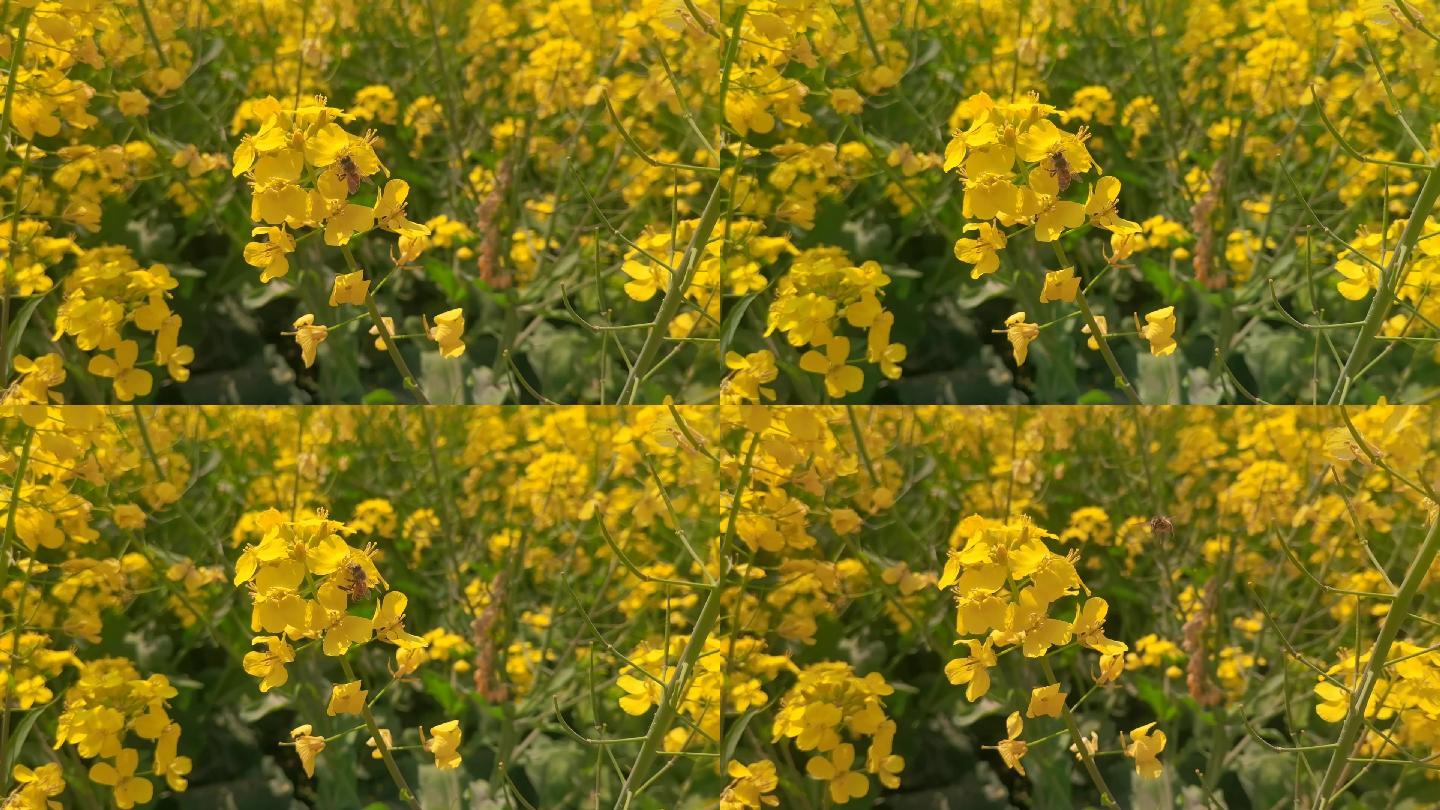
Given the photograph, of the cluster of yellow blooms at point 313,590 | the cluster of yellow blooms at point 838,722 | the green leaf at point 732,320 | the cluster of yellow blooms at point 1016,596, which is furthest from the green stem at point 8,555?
the cluster of yellow blooms at point 1016,596

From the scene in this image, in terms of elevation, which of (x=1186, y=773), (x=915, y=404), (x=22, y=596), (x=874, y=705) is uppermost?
(x=915, y=404)

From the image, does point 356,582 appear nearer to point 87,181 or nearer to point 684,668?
point 684,668

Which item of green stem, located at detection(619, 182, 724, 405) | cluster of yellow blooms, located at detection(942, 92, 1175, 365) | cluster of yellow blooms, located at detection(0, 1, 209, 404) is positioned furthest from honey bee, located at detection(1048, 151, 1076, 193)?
cluster of yellow blooms, located at detection(0, 1, 209, 404)

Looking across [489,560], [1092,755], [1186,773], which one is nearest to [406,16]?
[489,560]

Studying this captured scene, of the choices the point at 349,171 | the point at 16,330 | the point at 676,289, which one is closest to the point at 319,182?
the point at 349,171

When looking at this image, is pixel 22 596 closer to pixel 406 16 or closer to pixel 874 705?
pixel 406 16

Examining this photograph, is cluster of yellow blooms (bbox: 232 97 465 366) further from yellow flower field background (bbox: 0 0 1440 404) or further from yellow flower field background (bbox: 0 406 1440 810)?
yellow flower field background (bbox: 0 406 1440 810)
